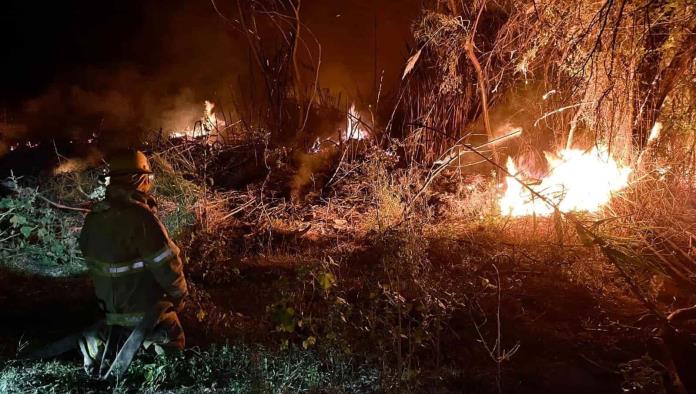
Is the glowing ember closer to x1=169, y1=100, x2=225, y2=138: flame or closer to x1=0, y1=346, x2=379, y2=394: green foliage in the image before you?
x1=169, y1=100, x2=225, y2=138: flame

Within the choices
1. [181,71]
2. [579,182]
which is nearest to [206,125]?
[579,182]

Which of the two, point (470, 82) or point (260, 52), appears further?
point (260, 52)

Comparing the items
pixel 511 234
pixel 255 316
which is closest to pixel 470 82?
pixel 511 234

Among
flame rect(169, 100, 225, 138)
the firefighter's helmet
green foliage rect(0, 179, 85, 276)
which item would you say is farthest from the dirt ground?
flame rect(169, 100, 225, 138)

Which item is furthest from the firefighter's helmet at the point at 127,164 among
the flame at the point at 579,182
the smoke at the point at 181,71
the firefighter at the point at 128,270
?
the smoke at the point at 181,71

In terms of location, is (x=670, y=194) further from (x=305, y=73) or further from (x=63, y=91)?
(x=63, y=91)

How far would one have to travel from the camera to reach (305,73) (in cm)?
1168

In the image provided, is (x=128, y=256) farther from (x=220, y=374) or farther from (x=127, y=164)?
(x=220, y=374)

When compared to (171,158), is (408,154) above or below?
above

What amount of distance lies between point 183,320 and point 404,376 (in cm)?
211

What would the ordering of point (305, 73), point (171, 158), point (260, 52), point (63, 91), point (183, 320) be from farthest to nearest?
point (63, 91) < point (305, 73) < point (260, 52) < point (171, 158) < point (183, 320)

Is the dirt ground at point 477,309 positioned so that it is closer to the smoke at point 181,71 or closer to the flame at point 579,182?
the flame at point 579,182

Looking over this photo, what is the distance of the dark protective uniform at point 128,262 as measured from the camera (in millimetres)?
3486

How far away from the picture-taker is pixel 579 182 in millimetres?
6848
